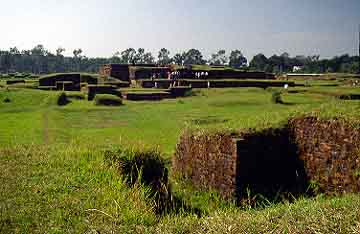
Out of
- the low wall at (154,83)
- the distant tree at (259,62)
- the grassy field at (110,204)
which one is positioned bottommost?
the grassy field at (110,204)

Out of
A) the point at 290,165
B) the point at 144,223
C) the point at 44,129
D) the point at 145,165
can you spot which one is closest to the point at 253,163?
the point at 290,165

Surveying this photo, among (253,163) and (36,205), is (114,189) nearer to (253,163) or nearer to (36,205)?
(36,205)

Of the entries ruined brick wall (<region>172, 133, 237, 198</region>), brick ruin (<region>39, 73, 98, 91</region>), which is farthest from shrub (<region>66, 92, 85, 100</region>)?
Answer: ruined brick wall (<region>172, 133, 237, 198</region>)

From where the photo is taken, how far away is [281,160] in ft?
21.1

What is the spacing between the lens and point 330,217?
2521 millimetres

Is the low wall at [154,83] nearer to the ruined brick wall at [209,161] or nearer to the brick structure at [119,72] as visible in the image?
the brick structure at [119,72]

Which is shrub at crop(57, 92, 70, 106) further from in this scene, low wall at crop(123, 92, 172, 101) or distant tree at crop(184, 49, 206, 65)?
distant tree at crop(184, 49, 206, 65)

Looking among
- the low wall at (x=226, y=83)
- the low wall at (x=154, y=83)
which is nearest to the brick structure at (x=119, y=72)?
the low wall at (x=154, y=83)

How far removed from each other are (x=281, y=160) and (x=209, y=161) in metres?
1.03

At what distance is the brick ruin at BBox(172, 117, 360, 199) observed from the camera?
5621 millimetres

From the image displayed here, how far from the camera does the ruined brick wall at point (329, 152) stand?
17.9 feet

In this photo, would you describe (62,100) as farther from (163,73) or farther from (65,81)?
(163,73)

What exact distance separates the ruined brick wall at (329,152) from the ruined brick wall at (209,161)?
1084 millimetres

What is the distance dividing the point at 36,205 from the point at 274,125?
394cm
